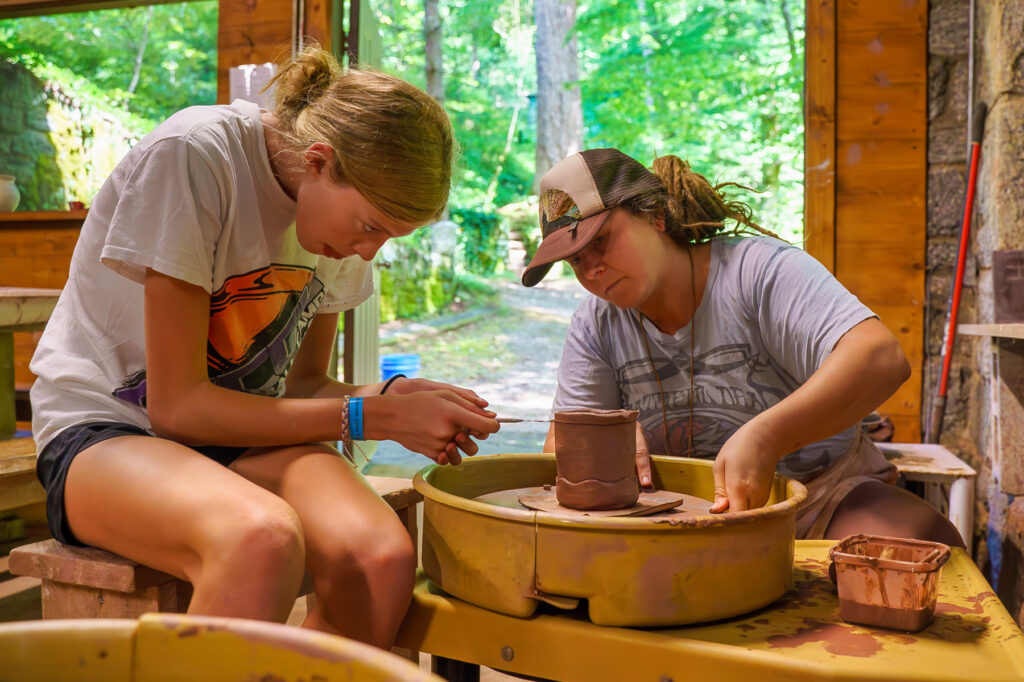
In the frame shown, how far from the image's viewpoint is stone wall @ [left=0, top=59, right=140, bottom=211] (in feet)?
18.7

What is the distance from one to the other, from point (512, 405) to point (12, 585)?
489 cm

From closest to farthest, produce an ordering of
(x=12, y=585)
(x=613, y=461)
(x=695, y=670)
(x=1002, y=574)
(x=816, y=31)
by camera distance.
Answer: (x=695, y=670), (x=613, y=461), (x=1002, y=574), (x=12, y=585), (x=816, y=31)

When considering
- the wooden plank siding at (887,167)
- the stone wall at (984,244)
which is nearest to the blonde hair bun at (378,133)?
the stone wall at (984,244)

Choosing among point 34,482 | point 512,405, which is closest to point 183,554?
point 34,482

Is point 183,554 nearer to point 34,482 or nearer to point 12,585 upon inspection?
point 34,482

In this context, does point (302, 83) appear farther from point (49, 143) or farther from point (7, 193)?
point (49, 143)

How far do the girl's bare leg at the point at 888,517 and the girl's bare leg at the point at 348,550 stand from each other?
0.86 meters

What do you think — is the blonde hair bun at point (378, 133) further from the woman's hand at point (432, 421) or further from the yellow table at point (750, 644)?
the yellow table at point (750, 644)

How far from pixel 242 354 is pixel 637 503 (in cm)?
73

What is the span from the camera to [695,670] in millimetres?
960

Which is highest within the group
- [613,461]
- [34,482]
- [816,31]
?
[816,31]

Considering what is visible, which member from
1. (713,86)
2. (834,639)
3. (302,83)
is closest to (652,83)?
(713,86)

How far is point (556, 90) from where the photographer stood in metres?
10.9

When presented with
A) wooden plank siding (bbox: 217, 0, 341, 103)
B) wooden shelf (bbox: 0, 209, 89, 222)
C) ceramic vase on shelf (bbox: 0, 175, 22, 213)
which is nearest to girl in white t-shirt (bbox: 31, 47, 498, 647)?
wooden plank siding (bbox: 217, 0, 341, 103)
